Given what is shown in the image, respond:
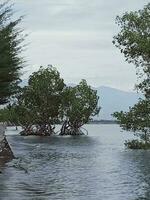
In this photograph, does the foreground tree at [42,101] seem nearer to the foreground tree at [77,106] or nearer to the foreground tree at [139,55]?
the foreground tree at [77,106]

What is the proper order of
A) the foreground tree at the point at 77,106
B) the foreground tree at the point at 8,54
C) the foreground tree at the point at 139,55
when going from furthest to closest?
the foreground tree at the point at 77,106 < the foreground tree at the point at 139,55 < the foreground tree at the point at 8,54

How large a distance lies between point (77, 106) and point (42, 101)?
10.7 metres

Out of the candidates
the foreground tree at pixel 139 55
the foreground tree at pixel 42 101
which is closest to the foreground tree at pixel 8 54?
the foreground tree at pixel 139 55

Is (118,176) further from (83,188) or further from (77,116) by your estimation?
(77,116)

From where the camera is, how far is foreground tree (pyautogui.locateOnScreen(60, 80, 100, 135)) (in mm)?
136800

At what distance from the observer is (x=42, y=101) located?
432 feet

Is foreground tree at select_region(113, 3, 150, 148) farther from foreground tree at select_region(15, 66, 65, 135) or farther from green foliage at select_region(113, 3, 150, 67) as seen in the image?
foreground tree at select_region(15, 66, 65, 135)

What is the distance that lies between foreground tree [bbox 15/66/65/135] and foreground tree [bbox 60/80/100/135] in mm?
2505

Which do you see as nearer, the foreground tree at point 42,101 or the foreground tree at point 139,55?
the foreground tree at point 139,55

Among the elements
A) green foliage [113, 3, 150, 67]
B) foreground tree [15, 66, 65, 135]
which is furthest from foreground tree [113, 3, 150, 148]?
foreground tree [15, 66, 65, 135]

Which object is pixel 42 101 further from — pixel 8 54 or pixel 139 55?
pixel 8 54

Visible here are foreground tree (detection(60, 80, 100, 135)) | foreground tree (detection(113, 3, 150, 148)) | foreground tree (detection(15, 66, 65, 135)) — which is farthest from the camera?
foreground tree (detection(60, 80, 100, 135))

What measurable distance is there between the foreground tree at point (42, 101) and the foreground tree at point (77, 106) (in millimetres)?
2505

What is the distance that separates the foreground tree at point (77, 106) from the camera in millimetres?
136800
